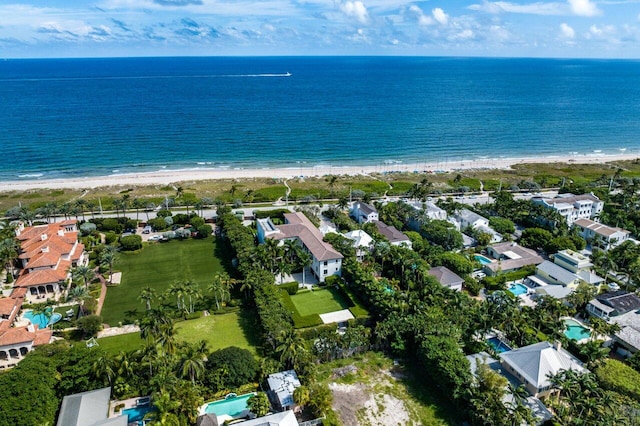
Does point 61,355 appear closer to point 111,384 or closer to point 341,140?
point 111,384

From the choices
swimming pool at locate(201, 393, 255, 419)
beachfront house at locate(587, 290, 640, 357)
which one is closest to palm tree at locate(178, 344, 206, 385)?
swimming pool at locate(201, 393, 255, 419)

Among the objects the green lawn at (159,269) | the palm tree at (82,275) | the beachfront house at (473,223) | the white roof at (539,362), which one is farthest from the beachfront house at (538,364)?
the palm tree at (82,275)

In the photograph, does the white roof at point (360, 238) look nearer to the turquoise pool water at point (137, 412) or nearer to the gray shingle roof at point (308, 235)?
the gray shingle roof at point (308, 235)

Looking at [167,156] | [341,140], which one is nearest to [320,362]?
[167,156]

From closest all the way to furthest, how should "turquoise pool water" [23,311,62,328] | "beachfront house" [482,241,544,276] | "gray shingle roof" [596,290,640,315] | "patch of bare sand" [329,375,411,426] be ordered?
"patch of bare sand" [329,375,411,426] → "turquoise pool water" [23,311,62,328] → "gray shingle roof" [596,290,640,315] → "beachfront house" [482,241,544,276]

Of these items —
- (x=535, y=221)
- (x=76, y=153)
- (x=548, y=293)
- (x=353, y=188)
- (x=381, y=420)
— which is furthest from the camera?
(x=76, y=153)

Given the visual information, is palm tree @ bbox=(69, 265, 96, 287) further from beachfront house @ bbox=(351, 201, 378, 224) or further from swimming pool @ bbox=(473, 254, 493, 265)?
swimming pool @ bbox=(473, 254, 493, 265)

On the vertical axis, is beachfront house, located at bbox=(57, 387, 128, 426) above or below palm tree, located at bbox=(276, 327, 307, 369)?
below
